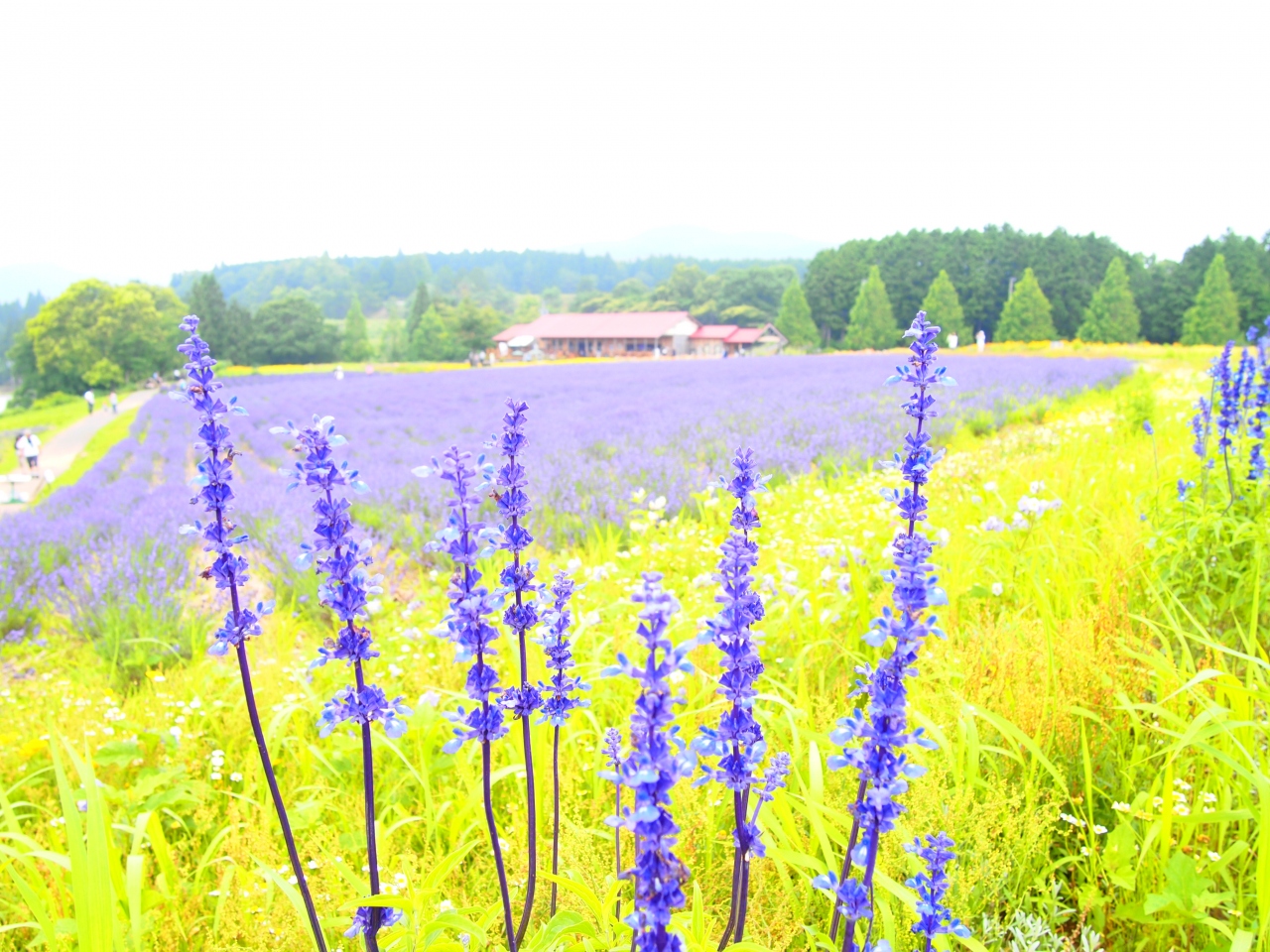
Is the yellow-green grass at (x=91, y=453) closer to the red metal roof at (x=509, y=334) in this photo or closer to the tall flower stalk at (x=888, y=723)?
the tall flower stalk at (x=888, y=723)

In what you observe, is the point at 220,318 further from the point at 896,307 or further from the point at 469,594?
the point at 469,594

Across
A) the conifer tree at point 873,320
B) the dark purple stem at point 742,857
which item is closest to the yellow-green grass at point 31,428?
the dark purple stem at point 742,857

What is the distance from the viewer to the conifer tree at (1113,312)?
145 ft

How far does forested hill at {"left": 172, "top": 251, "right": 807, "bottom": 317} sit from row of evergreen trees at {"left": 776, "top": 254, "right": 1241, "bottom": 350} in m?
69.1

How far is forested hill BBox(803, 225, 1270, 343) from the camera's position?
45531mm

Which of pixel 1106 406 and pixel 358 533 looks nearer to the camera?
pixel 358 533

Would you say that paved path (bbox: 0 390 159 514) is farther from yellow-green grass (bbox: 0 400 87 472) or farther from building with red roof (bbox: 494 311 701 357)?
building with red roof (bbox: 494 311 701 357)

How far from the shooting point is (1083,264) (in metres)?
48.8

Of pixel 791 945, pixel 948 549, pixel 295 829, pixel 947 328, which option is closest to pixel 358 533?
pixel 295 829

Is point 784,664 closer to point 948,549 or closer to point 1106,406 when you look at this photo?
point 948,549


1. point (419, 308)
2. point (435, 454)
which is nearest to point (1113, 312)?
point (435, 454)

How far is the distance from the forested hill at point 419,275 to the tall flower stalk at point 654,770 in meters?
120

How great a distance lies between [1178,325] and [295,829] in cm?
5826

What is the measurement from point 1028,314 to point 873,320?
30.4ft
